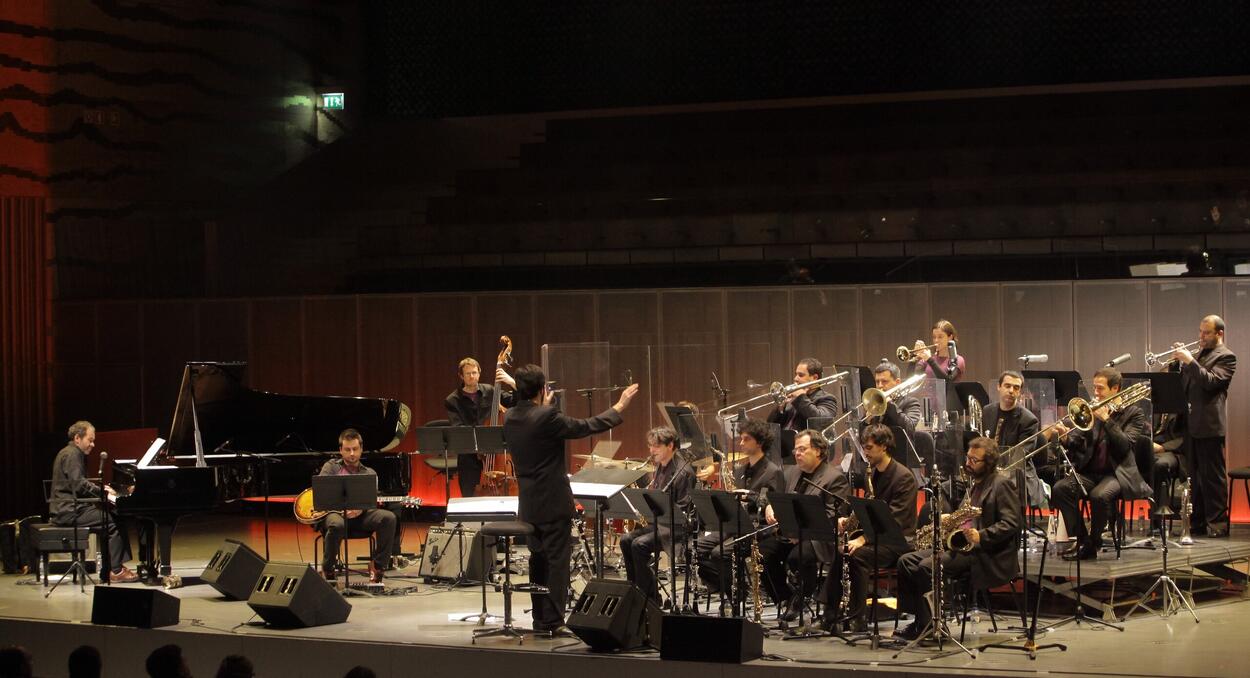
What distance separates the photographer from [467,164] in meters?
15.3

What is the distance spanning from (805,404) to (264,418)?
401 centimetres

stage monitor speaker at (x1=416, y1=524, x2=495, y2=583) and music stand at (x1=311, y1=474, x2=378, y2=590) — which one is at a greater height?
music stand at (x1=311, y1=474, x2=378, y2=590)

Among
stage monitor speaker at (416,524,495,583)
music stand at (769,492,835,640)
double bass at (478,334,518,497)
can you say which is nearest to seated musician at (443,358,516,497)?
double bass at (478,334,518,497)

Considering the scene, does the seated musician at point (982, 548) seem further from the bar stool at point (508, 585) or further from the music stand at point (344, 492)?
the music stand at point (344, 492)

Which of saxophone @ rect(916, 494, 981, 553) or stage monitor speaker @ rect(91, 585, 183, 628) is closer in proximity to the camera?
saxophone @ rect(916, 494, 981, 553)

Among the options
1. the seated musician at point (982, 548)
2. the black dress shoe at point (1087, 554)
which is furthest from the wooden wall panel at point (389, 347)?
the seated musician at point (982, 548)

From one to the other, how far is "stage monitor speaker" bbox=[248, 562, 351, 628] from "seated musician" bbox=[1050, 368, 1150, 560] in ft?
14.0

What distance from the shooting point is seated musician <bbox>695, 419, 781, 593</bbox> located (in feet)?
23.8

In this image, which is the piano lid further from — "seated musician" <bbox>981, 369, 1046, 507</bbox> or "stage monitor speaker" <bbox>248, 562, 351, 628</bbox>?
"seated musician" <bbox>981, 369, 1046, 507</bbox>

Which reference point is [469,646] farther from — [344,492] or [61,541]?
[61,541]

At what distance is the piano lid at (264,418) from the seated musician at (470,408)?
411 mm

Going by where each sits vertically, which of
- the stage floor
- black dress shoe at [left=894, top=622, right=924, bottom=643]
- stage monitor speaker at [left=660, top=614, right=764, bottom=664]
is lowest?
the stage floor

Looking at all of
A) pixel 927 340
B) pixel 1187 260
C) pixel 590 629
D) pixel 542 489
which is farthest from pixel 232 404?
pixel 1187 260

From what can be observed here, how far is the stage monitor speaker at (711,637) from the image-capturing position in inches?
237
